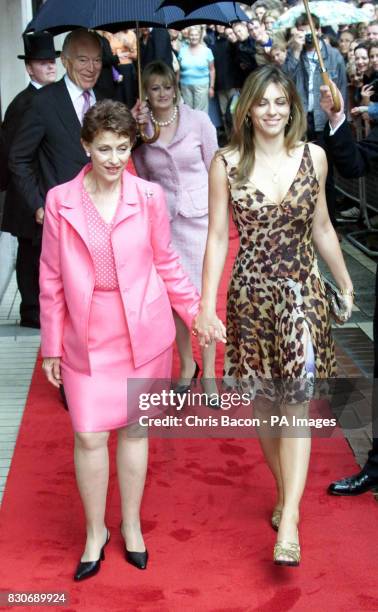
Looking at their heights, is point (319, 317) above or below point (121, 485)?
above

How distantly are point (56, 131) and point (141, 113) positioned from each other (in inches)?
22.1

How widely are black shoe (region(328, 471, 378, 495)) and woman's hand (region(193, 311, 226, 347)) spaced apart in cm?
113

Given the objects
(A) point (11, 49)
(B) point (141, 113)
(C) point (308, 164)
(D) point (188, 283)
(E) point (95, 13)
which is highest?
(E) point (95, 13)

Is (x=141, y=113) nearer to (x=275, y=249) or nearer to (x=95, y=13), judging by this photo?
(x=95, y=13)

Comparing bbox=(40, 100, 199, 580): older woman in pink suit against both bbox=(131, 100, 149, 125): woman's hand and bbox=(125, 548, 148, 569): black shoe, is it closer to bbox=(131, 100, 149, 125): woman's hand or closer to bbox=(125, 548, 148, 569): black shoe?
bbox=(125, 548, 148, 569): black shoe

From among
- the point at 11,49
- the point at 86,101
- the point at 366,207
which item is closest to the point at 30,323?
the point at 86,101

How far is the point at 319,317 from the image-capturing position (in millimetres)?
4660

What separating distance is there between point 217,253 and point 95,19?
2.21 metres

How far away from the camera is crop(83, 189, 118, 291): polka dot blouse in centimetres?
446

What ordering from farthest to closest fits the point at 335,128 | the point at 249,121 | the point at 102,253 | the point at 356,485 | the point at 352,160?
the point at 356,485
the point at 352,160
the point at 335,128
the point at 249,121
the point at 102,253

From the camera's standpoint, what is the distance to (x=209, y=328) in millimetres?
4652

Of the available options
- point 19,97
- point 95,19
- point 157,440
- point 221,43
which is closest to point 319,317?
point 157,440

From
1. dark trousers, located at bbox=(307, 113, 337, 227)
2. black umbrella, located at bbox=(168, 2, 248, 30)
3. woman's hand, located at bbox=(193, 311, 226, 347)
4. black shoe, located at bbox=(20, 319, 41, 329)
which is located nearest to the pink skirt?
woman's hand, located at bbox=(193, 311, 226, 347)

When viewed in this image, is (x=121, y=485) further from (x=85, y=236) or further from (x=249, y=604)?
(x=85, y=236)
